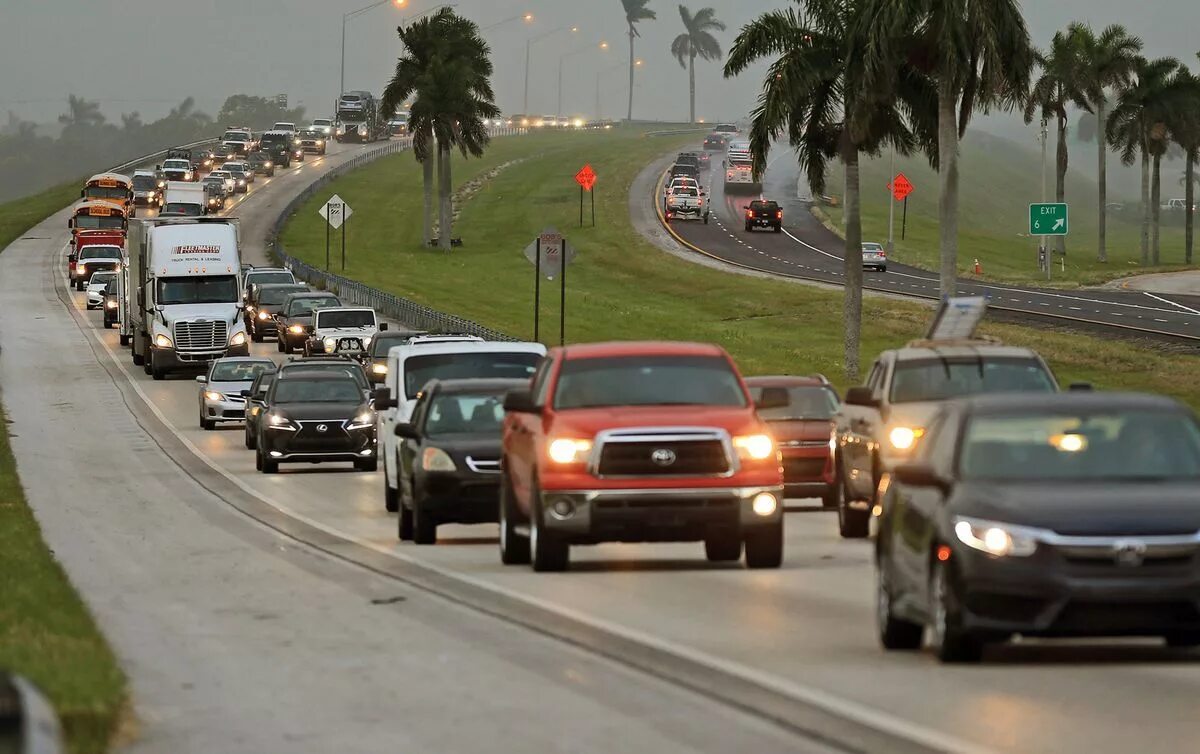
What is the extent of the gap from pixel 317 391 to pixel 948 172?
958 inches

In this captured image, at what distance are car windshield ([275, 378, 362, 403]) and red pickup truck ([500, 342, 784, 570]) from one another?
1831 cm

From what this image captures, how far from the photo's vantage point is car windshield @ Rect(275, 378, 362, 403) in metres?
36.9

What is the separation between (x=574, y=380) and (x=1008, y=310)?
2340 inches

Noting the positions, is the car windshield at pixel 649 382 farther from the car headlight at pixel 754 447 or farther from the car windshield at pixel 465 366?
the car windshield at pixel 465 366

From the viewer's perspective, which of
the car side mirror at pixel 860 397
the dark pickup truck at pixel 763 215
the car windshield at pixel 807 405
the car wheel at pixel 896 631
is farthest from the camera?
the dark pickup truck at pixel 763 215

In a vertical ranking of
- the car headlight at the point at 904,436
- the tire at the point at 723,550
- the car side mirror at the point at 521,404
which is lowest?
the tire at the point at 723,550

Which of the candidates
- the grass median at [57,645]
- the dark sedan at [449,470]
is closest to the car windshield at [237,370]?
the grass median at [57,645]

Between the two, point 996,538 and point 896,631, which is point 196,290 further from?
point 996,538

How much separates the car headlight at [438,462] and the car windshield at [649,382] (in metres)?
3.17

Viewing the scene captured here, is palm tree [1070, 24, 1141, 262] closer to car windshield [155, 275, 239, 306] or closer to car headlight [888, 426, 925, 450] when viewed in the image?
car windshield [155, 275, 239, 306]

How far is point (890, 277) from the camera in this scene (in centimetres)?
9669

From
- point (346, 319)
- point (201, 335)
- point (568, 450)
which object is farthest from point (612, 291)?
point (568, 450)

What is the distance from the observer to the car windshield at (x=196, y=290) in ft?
193

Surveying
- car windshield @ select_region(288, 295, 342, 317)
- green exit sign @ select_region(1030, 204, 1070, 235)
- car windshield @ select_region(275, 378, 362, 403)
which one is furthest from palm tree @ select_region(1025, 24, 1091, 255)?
car windshield @ select_region(275, 378, 362, 403)
